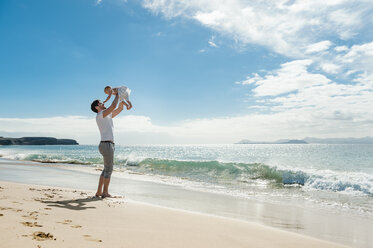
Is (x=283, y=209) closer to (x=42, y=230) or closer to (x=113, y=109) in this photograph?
(x=113, y=109)

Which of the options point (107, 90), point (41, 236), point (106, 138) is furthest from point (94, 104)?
point (41, 236)

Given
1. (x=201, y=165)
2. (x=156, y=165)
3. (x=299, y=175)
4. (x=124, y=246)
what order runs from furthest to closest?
(x=156, y=165), (x=201, y=165), (x=299, y=175), (x=124, y=246)

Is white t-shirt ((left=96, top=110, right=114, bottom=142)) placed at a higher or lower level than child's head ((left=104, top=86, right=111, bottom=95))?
lower

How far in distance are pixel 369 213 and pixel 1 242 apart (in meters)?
8.55

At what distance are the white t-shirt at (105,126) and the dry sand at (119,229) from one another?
149 cm

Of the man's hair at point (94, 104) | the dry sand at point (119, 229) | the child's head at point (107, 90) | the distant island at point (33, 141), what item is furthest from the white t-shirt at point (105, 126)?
the distant island at point (33, 141)

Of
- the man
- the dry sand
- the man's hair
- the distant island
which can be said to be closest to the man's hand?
the man

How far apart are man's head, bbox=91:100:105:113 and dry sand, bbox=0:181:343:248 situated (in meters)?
2.08

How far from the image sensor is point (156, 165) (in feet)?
79.9

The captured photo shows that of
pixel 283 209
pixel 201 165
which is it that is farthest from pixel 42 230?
pixel 201 165

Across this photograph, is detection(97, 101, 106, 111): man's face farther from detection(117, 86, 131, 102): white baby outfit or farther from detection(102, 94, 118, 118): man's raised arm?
detection(117, 86, 131, 102): white baby outfit

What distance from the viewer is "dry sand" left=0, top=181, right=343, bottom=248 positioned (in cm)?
256

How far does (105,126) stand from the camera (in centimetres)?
561

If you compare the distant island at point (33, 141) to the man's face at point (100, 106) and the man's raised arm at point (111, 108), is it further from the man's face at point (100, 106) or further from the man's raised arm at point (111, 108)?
the man's raised arm at point (111, 108)
